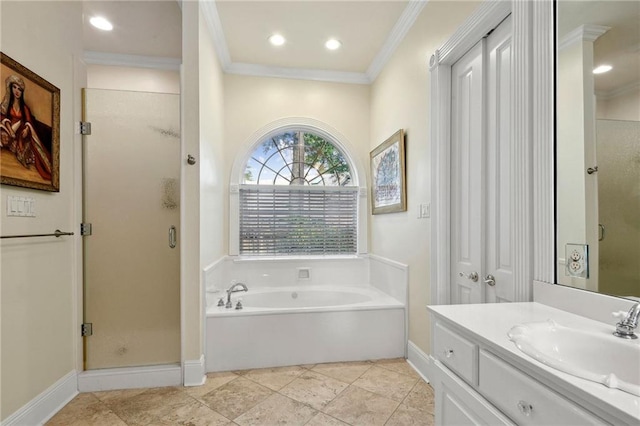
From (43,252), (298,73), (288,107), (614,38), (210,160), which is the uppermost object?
(298,73)

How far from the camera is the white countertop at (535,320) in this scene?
0.60m

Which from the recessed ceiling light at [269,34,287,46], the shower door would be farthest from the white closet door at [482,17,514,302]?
the shower door

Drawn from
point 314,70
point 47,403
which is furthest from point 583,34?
point 47,403

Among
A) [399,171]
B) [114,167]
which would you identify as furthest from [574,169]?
[114,167]

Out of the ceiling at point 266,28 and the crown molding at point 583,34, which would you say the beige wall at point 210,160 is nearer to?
the ceiling at point 266,28

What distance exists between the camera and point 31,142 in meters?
1.78

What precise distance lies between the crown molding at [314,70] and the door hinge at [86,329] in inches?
97.8

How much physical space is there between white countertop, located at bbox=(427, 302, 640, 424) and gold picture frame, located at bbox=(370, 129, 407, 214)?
1.51 metres

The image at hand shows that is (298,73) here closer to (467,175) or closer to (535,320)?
(467,175)

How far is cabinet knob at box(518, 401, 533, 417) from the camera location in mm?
790

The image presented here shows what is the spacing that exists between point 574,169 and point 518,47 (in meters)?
0.63

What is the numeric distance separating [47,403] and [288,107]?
314 centimetres

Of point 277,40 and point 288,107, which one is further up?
point 277,40

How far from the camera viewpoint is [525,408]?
802 millimetres
